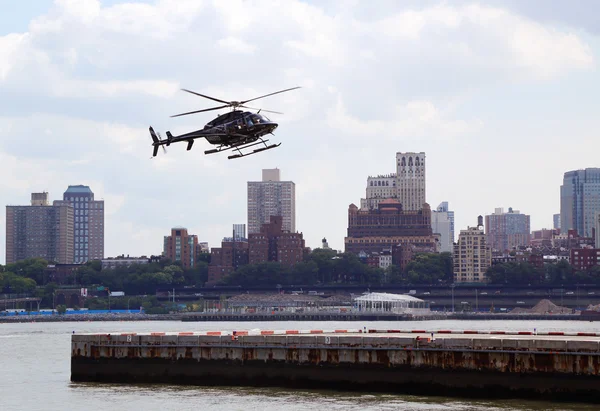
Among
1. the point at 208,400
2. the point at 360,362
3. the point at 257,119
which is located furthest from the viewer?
the point at 257,119

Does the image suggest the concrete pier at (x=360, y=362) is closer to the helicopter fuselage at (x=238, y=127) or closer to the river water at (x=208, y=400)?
the river water at (x=208, y=400)

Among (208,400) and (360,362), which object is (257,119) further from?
(208,400)

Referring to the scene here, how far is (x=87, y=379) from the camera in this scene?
78562 millimetres

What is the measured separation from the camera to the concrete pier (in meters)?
64.2

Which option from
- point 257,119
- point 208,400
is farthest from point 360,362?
point 257,119

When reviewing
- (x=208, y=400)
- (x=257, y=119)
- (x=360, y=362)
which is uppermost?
(x=257, y=119)

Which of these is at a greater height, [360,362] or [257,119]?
[257,119]

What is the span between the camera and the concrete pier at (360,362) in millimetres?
64163

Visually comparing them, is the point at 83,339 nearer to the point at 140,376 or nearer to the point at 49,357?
the point at 140,376

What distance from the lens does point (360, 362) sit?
7056cm

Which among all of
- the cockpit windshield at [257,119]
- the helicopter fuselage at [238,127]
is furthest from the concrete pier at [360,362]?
the cockpit windshield at [257,119]

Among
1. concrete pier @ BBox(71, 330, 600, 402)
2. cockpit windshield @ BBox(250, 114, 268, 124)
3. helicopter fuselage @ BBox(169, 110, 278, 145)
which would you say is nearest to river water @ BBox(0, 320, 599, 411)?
concrete pier @ BBox(71, 330, 600, 402)

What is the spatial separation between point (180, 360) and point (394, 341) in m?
13.8

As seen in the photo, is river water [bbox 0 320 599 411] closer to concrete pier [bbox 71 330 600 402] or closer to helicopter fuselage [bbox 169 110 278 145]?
concrete pier [bbox 71 330 600 402]
